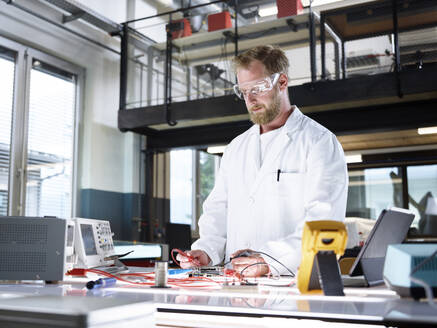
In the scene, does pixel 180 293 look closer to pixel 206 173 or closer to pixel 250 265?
pixel 250 265

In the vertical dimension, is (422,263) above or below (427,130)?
below

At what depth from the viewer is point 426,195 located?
242 inches

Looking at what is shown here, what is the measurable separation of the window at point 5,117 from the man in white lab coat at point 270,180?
11.9 feet

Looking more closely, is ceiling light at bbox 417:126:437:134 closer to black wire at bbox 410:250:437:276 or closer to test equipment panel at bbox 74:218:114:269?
test equipment panel at bbox 74:218:114:269

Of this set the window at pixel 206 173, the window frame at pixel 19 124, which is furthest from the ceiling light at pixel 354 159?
the window frame at pixel 19 124

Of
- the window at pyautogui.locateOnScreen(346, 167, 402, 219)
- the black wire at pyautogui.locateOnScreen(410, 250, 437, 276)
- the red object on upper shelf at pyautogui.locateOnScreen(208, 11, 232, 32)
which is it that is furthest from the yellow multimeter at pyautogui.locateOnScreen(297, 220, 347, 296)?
the window at pyautogui.locateOnScreen(346, 167, 402, 219)

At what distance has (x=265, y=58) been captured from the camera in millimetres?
2057

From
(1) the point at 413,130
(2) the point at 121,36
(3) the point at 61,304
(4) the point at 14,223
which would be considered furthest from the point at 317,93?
(3) the point at 61,304

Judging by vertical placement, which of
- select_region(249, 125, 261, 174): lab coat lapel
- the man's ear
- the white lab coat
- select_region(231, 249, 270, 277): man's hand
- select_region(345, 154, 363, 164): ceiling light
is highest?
select_region(345, 154, 363, 164): ceiling light

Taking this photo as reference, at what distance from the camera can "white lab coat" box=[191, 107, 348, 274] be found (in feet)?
5.79

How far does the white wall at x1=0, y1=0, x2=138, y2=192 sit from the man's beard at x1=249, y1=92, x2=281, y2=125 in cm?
412

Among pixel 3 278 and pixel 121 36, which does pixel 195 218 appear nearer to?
pixel 121 36

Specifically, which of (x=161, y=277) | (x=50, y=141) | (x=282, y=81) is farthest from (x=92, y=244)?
(x=50, y=141)

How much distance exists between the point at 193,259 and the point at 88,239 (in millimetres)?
501
